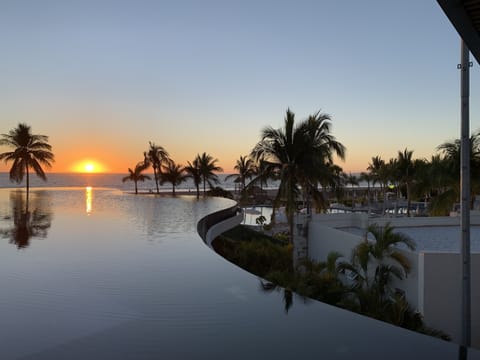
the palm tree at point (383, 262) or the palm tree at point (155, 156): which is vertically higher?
the palm tree at point (155, 156)

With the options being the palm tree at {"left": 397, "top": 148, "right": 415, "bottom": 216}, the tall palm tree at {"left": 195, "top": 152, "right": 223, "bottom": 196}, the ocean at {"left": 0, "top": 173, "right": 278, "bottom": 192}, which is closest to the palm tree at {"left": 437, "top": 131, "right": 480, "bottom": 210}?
the palm tree at {"left": 397, "top": 148, "right": 415, "bottom": 216}

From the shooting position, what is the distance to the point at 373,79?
15.9m

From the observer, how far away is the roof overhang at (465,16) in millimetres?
3337

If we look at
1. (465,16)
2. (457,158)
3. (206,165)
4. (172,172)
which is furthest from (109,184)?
(465,16)

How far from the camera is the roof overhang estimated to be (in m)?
3.34

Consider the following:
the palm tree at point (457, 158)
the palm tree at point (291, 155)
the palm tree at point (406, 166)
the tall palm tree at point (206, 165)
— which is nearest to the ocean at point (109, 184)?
the tall palm tree at point (206, 165)

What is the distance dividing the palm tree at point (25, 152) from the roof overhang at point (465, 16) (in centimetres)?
2204

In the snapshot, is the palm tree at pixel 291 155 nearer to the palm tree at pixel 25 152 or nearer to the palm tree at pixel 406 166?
the palm tree at pixel 25 152

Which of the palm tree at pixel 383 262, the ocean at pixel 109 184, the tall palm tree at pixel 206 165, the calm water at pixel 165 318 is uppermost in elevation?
the tall palm tree at pixel 206 165

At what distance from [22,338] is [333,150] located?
613 inches

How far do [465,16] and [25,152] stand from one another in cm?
2288

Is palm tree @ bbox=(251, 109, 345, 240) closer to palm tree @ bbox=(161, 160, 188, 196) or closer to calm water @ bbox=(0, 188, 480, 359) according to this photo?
calm water @ bbox=(0, 188, 480, 359)

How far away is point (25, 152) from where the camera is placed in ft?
70.0

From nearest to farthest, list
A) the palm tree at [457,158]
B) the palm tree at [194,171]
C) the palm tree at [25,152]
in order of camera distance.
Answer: the palm tree at [457,158]
the palm tree at [25,152]
the palm tree at [194,171]
